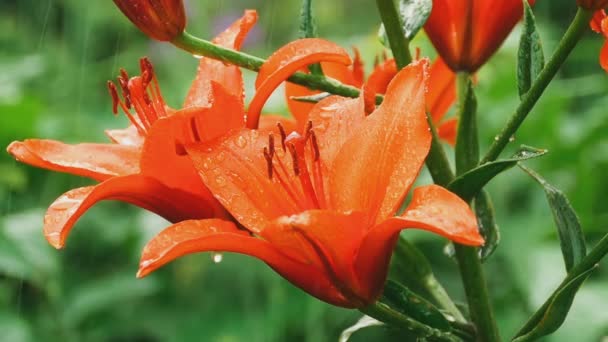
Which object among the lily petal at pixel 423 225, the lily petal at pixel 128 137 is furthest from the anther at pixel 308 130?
the lily petal at pixel 128 137

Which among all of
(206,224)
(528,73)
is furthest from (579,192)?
(206,224)

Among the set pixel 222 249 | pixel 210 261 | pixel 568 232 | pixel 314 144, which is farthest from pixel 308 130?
pixel 210 261

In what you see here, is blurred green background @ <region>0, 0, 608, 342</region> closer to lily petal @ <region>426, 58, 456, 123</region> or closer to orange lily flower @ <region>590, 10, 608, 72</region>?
lily petal @ <region>426, 58, 456, 123</region>

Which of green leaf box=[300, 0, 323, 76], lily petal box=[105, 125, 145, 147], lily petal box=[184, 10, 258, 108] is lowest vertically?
lily petal box=[105, 125, 145, 147]

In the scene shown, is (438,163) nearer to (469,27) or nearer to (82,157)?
(469,27)

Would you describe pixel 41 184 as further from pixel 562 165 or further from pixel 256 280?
pixel 562 165

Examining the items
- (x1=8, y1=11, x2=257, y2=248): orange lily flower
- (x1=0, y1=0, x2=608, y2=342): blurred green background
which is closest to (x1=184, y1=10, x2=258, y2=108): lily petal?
(x1=8, y1=11, x2=257, y2=248): orange lily flower
